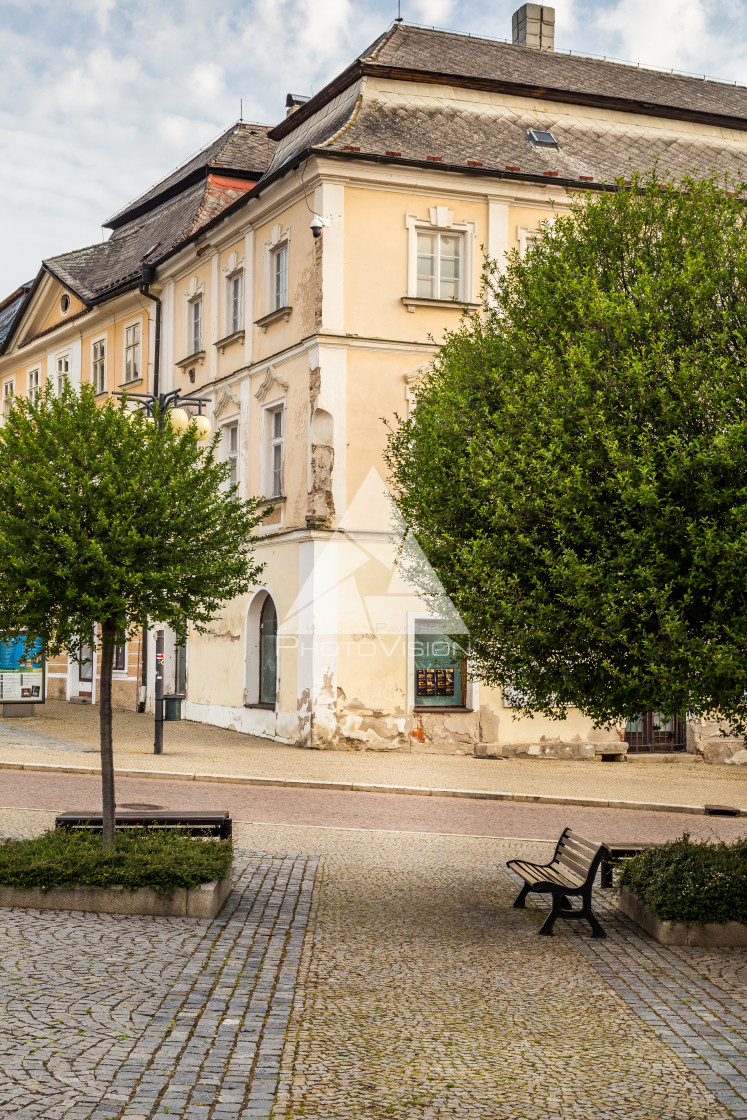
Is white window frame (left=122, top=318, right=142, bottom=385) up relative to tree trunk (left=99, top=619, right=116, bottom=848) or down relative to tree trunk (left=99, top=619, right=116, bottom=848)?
up

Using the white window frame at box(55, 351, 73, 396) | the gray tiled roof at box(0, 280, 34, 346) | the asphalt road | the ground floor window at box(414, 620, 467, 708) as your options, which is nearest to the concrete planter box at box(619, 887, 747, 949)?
the asphalt road

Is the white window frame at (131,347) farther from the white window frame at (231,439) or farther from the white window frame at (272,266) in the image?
the white window frame at (272,266)

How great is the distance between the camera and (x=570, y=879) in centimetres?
898

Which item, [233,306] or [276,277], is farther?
[233,306]

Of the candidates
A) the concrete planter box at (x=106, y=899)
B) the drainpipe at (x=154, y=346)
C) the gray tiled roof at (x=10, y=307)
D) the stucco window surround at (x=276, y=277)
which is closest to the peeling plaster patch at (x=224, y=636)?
the drainpipe at (x=154, y=346)

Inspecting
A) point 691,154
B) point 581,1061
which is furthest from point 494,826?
point 691,154

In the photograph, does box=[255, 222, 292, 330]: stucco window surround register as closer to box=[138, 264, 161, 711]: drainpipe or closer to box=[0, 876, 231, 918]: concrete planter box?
box=[138, 264, 161, 711]: drainpipe

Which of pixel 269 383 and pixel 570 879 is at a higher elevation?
pixel 269 383

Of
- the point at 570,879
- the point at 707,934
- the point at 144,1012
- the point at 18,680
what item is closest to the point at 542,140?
the point at 18,680

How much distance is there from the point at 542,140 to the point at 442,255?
11.9ft

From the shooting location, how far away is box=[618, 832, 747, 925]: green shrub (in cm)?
837

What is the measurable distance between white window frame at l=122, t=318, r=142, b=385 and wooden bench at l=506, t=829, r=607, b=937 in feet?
72.2

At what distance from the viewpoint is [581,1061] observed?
587 centimetres

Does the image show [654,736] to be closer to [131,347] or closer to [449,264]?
[449,264]
